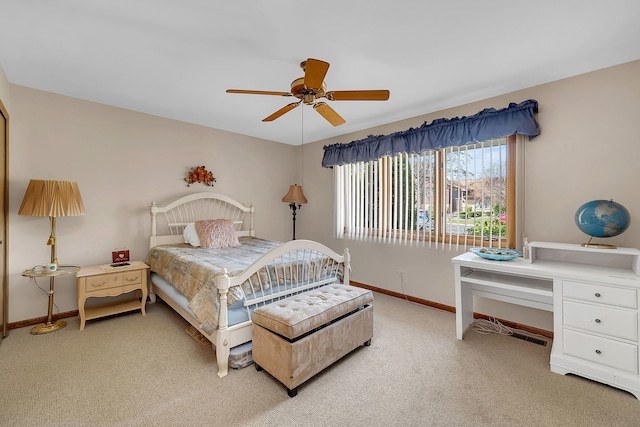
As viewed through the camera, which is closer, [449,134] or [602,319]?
[602,319]

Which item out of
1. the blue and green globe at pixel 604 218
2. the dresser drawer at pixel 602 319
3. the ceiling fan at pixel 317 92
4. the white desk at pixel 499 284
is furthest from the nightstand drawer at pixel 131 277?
the blue and green globe at pixel 604 218

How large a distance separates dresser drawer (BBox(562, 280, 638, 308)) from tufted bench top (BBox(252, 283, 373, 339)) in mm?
1516

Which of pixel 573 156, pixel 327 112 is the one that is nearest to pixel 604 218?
pixel 573 156

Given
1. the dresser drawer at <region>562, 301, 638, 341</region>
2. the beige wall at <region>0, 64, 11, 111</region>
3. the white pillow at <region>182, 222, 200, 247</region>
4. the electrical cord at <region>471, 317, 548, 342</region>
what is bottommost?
the electrical cord at <region>471, 317, 548, 342</region>

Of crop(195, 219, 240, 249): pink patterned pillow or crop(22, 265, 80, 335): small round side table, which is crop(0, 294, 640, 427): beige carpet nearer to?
crop(22, 265, 80, 335): small round side table

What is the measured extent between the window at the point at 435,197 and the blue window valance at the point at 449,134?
14 centimetres

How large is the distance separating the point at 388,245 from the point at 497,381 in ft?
6.87

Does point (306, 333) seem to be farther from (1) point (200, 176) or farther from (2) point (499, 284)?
(1) point (200, 176)

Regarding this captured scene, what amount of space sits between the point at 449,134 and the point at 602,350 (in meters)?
2.30

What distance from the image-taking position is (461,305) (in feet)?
8.42

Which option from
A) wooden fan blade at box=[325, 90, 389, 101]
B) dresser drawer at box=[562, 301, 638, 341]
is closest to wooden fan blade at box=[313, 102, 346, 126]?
wooden fan blade at box=[325, 90, 389, 101]

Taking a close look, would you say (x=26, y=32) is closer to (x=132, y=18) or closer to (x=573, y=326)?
(x=132, y=18)

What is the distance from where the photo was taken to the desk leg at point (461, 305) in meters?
2.57

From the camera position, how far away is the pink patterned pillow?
3.52m
